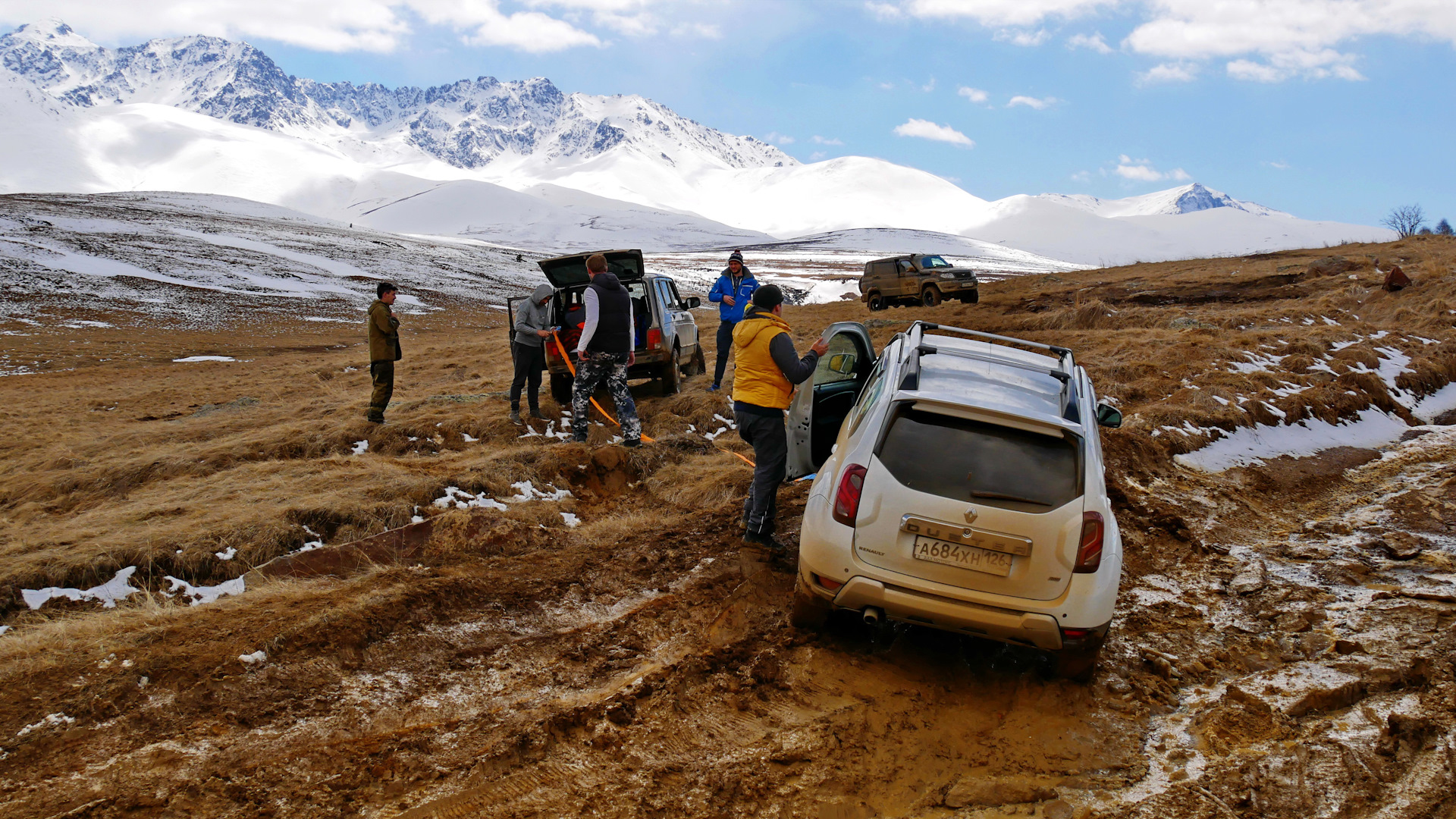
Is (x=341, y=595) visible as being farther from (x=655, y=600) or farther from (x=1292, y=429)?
(x=1292, y=429)

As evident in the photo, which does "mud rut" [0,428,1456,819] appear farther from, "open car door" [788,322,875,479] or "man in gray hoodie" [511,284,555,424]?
"man in gray hoodie" [511,284,555,424]

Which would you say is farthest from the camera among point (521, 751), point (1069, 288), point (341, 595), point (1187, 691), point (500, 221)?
point (500, 221)

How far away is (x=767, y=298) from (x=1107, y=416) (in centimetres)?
228

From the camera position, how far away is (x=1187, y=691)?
4332mm

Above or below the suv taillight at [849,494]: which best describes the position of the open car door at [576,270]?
above

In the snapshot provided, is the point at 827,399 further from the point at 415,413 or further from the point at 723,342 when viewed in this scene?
the point at 415,413

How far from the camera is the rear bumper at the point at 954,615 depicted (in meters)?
3.98

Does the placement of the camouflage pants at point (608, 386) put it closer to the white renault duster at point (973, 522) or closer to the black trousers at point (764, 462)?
the black trousers at point (764, 462)

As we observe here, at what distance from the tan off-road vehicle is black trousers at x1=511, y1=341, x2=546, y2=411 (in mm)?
14862

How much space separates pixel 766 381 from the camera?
19.2 feet

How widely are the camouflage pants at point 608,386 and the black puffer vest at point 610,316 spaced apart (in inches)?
4.1

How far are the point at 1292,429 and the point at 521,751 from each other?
31.6 feet

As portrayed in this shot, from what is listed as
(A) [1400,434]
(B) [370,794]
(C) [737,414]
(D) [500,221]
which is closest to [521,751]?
(B) [370,794]

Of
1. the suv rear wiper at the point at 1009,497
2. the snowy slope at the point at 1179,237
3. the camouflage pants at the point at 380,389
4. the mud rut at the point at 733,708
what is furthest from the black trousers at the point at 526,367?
the snowy slope at the point at 1179,237
